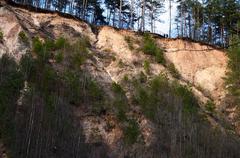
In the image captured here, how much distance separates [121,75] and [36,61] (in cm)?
523

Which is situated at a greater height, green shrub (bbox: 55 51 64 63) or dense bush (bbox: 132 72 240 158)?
green shrub (bbox: 55 51 64 63)

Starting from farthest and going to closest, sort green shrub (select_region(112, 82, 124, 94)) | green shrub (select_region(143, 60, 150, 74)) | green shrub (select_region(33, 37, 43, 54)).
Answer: green shrub (select_region(143, 60, 150, 74)) < green shrub (select_region(112, 82, 124, 94)) < green shrub (select_region(33, 37, 43, 54))

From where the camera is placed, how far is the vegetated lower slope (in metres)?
19.8

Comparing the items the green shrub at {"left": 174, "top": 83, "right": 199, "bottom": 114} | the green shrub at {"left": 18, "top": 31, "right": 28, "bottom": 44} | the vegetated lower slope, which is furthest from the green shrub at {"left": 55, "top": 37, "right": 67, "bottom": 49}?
the green shrub at {"left": 174, "top": 83, "right": 199, "bottom": 114}

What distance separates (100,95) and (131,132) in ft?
9.65

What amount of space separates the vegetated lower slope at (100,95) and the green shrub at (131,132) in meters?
0.05

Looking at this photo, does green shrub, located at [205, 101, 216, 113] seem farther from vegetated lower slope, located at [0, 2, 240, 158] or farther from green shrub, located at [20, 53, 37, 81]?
green shrub, located at [20, 53, 37, 81]

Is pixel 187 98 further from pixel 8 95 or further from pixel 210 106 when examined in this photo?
pixel 8 95

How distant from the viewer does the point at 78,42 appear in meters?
26.4

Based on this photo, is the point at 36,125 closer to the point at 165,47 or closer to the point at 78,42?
the point at 78,42

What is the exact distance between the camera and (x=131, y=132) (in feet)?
71.3

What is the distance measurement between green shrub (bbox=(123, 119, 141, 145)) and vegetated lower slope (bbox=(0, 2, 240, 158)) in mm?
52

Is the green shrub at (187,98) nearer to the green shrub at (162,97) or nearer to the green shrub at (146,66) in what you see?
the green shrub at (162,97)

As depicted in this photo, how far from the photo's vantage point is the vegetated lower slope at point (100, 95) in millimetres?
19812
